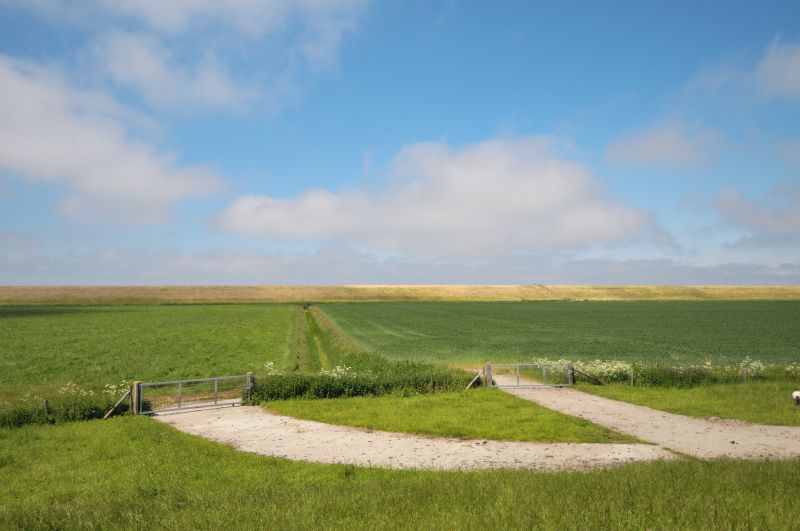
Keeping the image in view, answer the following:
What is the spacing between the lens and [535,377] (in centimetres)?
2978

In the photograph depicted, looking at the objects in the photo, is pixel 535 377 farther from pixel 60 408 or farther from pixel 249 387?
pixel 60 408

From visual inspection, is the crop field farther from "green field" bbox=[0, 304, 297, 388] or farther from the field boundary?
the field boundary

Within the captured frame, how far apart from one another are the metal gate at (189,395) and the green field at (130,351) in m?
3.18

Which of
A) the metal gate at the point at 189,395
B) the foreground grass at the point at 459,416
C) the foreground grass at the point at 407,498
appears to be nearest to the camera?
the foreground grass at the point at 407,498

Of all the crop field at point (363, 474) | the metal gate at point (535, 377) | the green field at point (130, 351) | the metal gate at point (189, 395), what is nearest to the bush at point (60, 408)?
the crop field at point (363, 474)

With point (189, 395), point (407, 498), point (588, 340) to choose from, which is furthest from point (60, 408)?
point (588, 340)

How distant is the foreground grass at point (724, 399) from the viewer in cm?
1955

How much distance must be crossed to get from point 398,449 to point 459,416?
4555mm

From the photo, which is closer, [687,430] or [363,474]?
[363,474]

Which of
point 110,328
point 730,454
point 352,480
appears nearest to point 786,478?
point 730,454

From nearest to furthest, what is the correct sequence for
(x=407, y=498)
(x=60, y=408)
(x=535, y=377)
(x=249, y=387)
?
(x=407, y=498) < (x=60, y=408) < (x=249, y=387) < (x=535, y=377)

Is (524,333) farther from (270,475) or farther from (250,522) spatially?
(250,522)

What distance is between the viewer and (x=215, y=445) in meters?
16.5

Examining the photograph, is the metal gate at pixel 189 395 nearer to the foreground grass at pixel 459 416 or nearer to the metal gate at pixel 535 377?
the foreground grass at pixel 459 416
